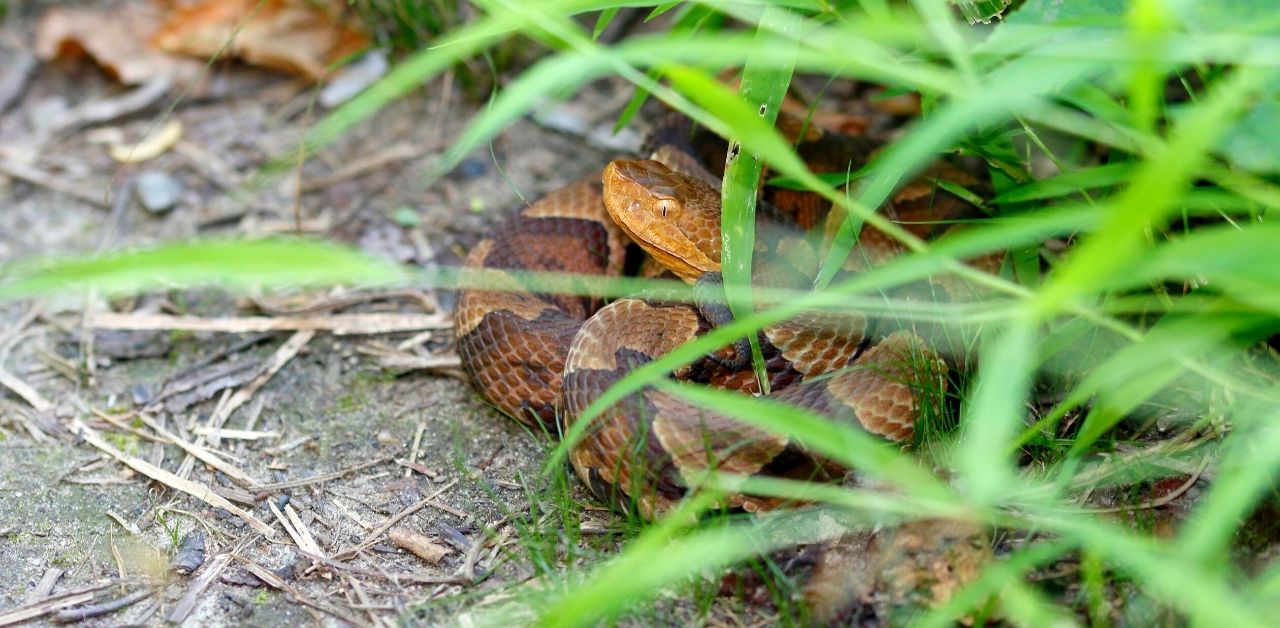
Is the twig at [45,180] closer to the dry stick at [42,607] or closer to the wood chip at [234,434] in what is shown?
the wood chip at [234,434]

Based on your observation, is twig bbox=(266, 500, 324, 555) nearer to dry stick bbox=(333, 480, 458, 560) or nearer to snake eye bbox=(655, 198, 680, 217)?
dry stick bbox=(333, 480, 458, 560)

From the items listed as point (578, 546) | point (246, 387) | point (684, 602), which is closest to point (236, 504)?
point (246, 387)

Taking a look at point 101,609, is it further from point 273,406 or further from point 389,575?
point 273,406

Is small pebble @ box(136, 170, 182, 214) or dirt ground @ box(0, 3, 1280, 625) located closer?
dirt ground @ box(0, 3, 1280, 625)

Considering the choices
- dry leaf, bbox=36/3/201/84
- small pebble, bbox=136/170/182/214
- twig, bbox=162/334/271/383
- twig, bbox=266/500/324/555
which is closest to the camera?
twig, bbox=266/500/324/555

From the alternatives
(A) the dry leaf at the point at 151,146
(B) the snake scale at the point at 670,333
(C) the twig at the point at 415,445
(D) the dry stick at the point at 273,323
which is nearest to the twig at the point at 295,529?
(C) the twig at the point at 415,445

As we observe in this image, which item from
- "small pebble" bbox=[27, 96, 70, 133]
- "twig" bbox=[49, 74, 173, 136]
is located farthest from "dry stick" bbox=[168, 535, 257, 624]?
"small pebble" bbox=[27, 96, 70, 133]

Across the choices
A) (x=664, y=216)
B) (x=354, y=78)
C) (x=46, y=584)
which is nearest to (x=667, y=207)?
(x=664, y=216)
